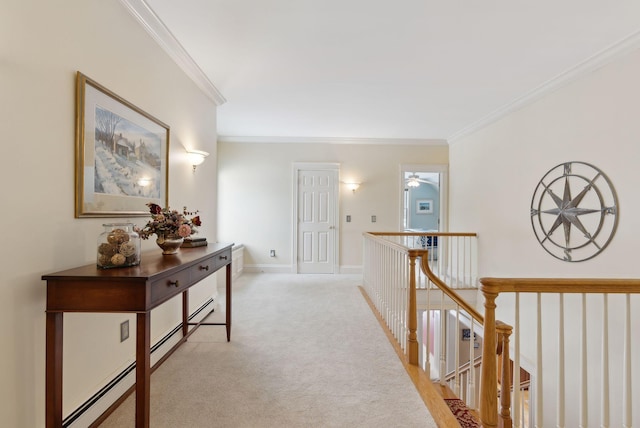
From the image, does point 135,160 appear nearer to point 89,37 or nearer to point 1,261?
point 89,37

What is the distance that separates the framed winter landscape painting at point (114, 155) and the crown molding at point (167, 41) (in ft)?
2.03

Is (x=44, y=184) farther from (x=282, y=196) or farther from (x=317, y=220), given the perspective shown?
(x=317, y=220)

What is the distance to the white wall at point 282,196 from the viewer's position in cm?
587

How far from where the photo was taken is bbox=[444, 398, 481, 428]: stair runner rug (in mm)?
2180

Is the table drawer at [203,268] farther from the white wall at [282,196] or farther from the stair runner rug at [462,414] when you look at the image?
the white wall at [282,196]

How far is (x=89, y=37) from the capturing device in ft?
5.63

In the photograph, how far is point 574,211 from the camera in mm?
3051

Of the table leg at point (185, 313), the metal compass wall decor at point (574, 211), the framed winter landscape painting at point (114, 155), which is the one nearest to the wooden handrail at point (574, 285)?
the metal compass wall decor at point (574, 211)

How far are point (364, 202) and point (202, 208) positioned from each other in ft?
10.9

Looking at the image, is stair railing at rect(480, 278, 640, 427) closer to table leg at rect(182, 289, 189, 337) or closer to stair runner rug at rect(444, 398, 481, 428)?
stair runner rug at rect(444, 398, 481, 428)

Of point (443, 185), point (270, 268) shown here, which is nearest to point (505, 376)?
point (270, 268)

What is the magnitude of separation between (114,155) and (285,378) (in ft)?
6.13

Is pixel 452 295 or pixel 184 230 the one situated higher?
pixel 184 230

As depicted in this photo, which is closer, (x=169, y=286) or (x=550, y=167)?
(x=169, y=286)
